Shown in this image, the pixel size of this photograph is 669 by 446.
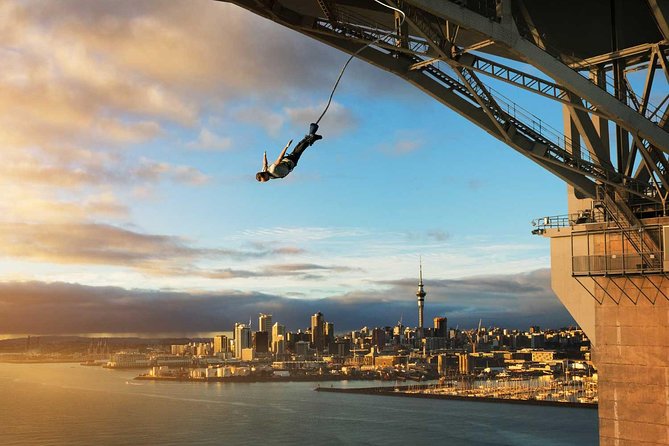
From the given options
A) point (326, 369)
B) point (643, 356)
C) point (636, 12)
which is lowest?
point (326, 369)

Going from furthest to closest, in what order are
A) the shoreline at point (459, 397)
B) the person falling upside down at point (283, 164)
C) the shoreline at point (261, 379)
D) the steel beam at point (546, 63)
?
the shoreline at point (261, 379), the shoreline at point (459, 397), the steel beam at point (546, 63), the person falling upside down at point (283, 164)

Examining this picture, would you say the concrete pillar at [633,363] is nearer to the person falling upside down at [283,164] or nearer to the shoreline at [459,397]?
the person falling upside down at [283,164]

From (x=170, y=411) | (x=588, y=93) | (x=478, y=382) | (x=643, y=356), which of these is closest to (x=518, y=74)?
(x=588, y=93)

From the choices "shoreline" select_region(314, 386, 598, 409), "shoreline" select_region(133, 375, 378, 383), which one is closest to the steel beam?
"shoreline" select_region(314, 386, 598, 409)

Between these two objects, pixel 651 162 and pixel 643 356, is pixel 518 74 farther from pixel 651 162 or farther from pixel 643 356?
pixel 643 356

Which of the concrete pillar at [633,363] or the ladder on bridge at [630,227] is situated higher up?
the ladder on bridge at [630,227]

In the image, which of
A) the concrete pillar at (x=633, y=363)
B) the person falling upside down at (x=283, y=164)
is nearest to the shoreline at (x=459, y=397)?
the concrete pillar at (x=633, y=363)
